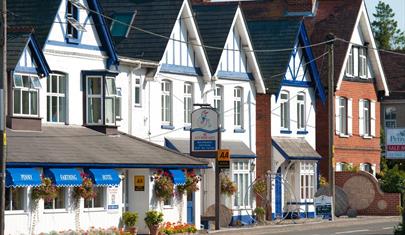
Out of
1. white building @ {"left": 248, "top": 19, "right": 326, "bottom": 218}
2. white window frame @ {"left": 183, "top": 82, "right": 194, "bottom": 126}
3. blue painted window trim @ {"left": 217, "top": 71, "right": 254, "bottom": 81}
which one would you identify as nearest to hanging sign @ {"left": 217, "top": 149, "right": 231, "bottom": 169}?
white window frame @ {"left": 183, "top": 82, "right": 194, "bottom": 126}

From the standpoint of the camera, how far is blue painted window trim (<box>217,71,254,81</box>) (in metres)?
53.0

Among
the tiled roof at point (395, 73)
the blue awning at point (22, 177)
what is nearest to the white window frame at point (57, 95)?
the blue awning at point (22, 177)

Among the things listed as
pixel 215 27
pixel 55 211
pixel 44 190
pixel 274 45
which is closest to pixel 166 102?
pixel 215 27

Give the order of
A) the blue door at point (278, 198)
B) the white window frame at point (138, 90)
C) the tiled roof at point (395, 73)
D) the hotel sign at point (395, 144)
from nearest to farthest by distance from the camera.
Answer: the white window frame at point (138, 90) → the blue door at point (278, 198) → the hotel sign at point (395, 144) → the tiled roof at point (395, 73)

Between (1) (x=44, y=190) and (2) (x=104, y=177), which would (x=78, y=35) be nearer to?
(2) (x=104, y=177)

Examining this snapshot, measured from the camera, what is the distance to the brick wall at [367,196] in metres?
60.7

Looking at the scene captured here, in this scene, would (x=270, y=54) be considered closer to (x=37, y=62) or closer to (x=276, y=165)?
(x=276, y=165)

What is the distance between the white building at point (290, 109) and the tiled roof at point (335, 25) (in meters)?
3.12

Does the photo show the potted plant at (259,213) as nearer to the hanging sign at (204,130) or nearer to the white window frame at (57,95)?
the hanging sign at (204,130)

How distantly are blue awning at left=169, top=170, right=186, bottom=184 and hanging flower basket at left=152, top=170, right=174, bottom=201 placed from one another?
186 mm

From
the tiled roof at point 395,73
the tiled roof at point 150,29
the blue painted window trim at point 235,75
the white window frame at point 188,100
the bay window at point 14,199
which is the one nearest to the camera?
the bay window at point 14,199

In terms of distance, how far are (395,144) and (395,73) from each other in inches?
596

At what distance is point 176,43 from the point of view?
49.8 m

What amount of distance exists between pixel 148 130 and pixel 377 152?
22.2 meters
